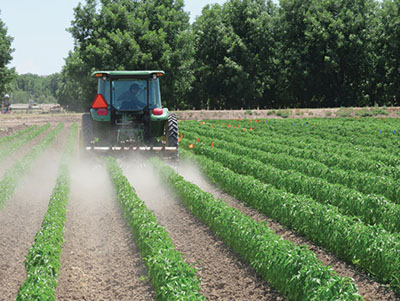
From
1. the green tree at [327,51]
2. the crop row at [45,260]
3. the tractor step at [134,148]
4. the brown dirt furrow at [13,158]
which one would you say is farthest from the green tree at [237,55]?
the crop row at [45,260]

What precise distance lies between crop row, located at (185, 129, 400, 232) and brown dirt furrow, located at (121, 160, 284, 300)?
2.64 m

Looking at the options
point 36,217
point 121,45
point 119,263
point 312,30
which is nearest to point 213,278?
point 119,263

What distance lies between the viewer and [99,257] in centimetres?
746

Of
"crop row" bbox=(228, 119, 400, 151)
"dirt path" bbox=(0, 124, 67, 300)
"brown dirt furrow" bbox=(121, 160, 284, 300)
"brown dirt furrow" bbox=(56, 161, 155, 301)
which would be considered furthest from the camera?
"crop row" bbox=(228, 119, 400, 151)

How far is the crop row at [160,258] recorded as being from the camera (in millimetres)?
5387

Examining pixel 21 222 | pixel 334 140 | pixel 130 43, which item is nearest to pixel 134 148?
pixel 21 222

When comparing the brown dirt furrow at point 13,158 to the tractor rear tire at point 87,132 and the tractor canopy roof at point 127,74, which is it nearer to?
the tractor rear tire at point 87,132

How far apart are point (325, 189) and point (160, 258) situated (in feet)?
16.4

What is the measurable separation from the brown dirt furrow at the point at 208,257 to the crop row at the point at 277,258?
0.13 m

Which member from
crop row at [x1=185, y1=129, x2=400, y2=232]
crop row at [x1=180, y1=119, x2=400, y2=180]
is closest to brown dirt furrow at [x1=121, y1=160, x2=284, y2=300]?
crop row at [x1=185, y1=129, x2=400, y2=232]

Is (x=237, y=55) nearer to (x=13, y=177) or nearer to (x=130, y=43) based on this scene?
(x=130, y=43)

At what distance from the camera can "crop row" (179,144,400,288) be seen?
6262 millimetres

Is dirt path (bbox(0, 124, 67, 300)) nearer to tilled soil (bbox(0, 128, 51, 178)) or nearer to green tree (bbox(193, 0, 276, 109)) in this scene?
tilled soil (bbox(0, 128, 51, 178))

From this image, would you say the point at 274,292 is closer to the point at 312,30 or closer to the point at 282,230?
the point at 282,230
